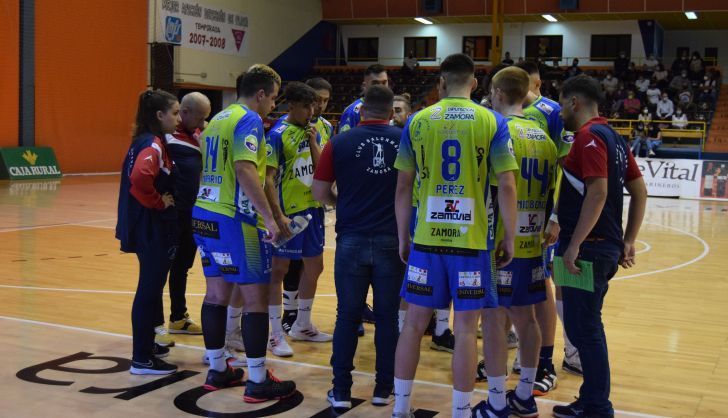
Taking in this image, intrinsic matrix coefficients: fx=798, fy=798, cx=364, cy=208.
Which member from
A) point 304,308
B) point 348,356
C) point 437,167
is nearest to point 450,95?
point 437,167

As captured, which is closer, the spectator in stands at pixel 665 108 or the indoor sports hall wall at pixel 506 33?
the spectator in stands at pixel 665 108

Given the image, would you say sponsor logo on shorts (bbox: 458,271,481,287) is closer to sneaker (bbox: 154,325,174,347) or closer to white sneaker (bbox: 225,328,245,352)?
white sneaker (bbox: 225,328,245,352)

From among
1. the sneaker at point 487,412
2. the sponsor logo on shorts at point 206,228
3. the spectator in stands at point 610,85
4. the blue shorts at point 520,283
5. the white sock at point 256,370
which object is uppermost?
the spectator in stands at point 610,85

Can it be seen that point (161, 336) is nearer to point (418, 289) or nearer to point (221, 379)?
point (221, 379)

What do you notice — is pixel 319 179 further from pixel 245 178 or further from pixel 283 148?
pixel 283 148

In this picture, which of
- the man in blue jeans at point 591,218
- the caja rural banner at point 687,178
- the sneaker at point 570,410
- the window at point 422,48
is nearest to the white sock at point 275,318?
the sneaker at point 570,410

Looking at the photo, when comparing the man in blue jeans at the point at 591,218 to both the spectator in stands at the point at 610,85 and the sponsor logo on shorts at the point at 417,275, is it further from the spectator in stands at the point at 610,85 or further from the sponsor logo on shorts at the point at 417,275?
the spectator in stands at the point at 610,85

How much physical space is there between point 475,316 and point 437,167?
791 millimetres

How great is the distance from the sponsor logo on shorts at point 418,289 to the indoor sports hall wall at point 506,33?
3067 cm

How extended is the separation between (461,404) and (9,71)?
69.2 ft

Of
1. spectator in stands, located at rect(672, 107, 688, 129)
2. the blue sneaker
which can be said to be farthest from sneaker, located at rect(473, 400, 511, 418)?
spectator in stands, located at rect(672, 107, 688, 129)

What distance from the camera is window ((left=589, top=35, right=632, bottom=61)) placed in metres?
33.2

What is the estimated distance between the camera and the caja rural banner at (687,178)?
20.8 metres

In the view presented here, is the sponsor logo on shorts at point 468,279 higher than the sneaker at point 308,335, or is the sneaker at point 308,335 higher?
the sponsor logo on shorts at point 468,279
